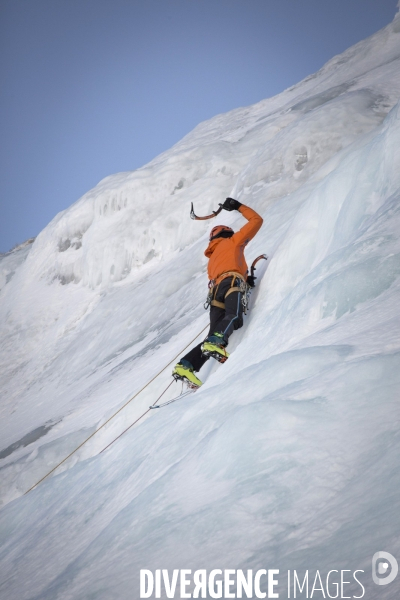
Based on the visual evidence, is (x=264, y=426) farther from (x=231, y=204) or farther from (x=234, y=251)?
(x=231, y=204)

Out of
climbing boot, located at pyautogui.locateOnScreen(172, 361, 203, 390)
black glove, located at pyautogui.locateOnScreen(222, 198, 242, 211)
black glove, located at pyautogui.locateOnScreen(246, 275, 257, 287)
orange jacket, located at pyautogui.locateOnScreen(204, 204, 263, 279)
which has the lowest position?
climbing boot, located at pyautogui.locateOnScreen(172, 361, 203, 390)

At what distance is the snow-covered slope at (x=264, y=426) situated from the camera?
71.1 inches

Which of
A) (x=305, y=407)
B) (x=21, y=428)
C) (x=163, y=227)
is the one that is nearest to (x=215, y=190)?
(x=163, y=227)

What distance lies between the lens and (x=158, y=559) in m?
2.01

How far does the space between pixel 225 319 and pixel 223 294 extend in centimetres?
49

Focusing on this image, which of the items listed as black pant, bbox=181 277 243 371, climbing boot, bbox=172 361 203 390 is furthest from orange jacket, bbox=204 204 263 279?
climbing boot, bbox=172 361 203 390

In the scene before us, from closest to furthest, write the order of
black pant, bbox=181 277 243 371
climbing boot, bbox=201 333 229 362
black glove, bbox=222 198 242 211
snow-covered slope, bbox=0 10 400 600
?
snow-covered slope, bbox=0 10 400 600, climbing boot, bbox=201 333 229 362, black pant, bbox=181 277 243 371, black glove, bbox=222 198 242 211

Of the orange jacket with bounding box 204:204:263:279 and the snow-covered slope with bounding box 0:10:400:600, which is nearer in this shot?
the snow-covered slope with bounding box 0:10:400:600

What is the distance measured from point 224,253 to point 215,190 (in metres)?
8.63

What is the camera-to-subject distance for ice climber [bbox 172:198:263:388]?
491 cm

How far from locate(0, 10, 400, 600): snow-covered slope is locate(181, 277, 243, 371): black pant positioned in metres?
0.21

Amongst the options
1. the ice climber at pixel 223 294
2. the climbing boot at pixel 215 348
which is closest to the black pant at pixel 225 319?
the ice climber at pixel 223 294

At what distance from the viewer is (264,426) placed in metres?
2.23

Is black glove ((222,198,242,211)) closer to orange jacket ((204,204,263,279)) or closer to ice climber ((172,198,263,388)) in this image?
ice climber ((172,198,263,388))
